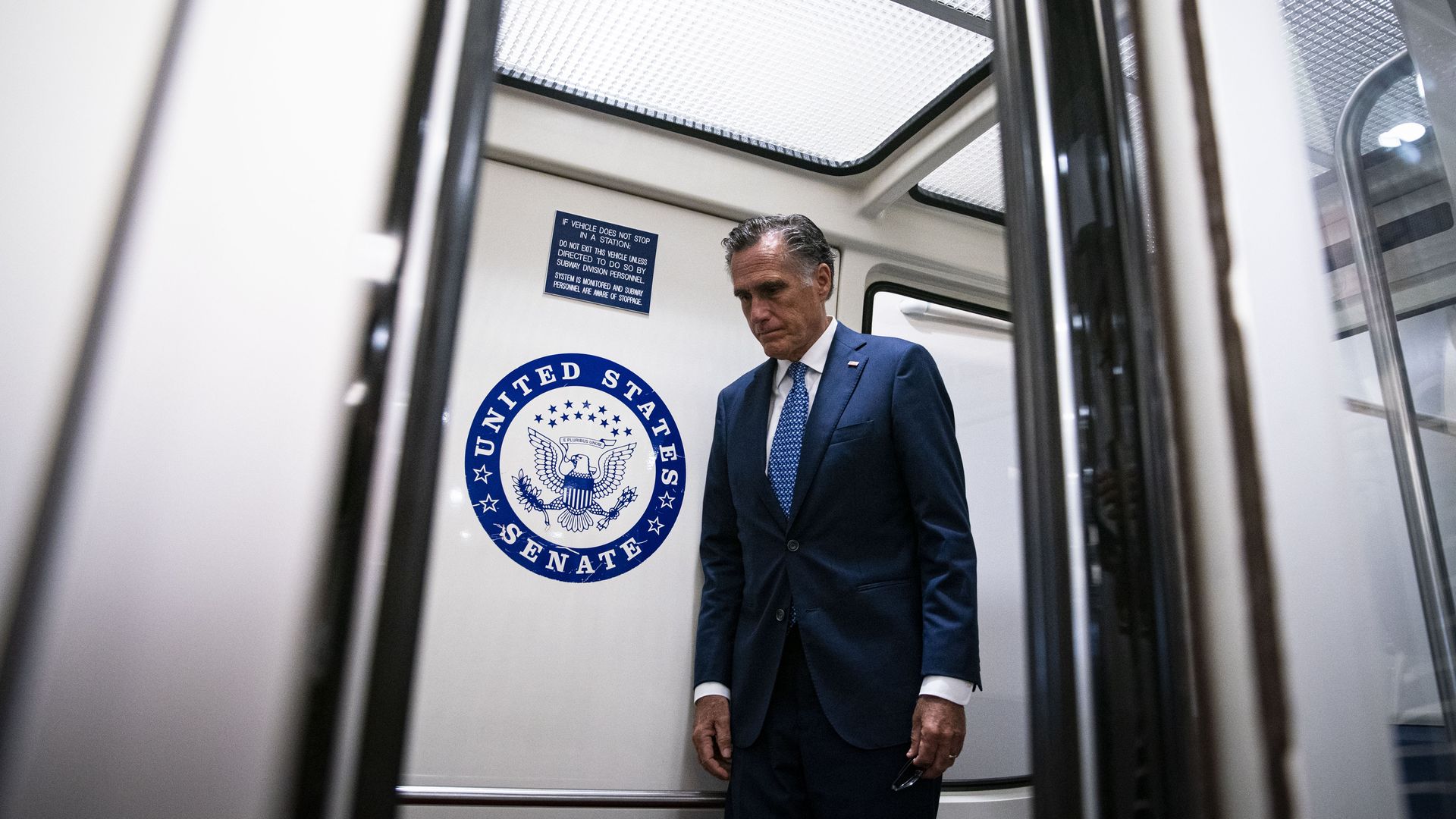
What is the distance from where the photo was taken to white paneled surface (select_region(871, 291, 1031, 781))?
2256 millimetres

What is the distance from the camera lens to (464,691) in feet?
5.64

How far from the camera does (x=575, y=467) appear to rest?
6.35 ft

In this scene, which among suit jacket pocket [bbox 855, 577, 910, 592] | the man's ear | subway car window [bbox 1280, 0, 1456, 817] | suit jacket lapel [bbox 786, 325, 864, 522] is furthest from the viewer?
the man's ear

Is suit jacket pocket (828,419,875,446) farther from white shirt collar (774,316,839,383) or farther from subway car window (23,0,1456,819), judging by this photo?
subway car window (23,0,1456,819)

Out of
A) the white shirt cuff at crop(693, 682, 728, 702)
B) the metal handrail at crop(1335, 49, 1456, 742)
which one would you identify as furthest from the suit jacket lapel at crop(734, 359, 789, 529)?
the metal handrail at crop(1335, 49, 1456, 742)

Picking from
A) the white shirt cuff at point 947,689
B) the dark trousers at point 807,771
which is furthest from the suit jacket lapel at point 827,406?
the white shirt cuff at point 947,689

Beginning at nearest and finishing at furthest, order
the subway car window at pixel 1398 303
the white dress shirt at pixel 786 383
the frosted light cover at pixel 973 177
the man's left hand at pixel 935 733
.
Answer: the subway car window at pixel 1398 303, the man's left hand at pixel 935 733, the white dress shirt at pixel 786 383, the frosted light cover at pixel 973 177

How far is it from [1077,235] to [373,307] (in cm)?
58

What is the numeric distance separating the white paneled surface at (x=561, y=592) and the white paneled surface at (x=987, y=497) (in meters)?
0.67

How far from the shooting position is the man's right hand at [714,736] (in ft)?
5.69

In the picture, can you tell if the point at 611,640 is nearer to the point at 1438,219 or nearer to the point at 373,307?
the point at 373,307

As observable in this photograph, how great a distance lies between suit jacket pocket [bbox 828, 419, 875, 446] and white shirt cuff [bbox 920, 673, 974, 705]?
20.3 inches

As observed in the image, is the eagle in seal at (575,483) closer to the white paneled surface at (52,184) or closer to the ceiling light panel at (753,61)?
the ceiling light panel at (753,61)

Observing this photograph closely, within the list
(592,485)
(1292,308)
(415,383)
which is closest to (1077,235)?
(1292,308)
